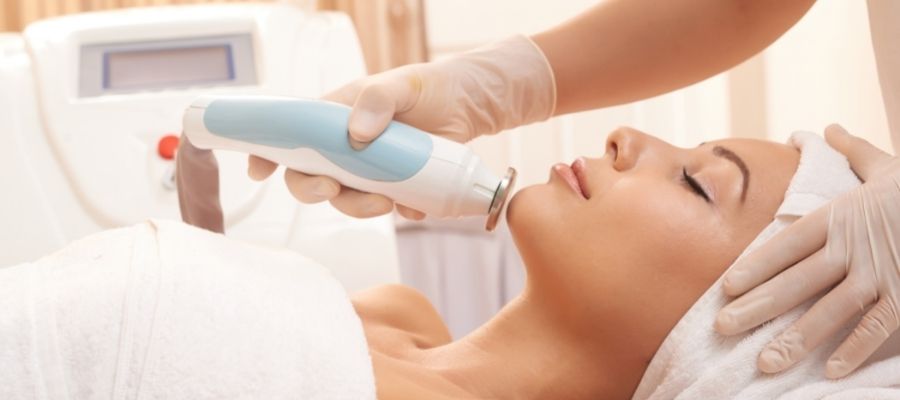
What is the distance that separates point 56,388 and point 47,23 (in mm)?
1295

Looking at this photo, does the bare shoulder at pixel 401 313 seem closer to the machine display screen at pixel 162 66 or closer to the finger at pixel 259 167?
the finger at pixel 259 167

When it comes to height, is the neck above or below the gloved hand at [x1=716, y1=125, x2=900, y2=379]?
below

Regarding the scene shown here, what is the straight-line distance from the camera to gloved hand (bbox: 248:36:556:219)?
115cm

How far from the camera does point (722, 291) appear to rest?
113 centimetres

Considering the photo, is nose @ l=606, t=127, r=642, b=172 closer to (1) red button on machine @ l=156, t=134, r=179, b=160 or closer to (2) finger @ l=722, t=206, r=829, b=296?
(2) finger @ l=722, t=206, r=829, b=296

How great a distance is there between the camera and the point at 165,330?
888mm

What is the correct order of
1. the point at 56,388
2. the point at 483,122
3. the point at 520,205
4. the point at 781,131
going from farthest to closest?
the point at 781,131 < the point at 483,122 < the point at 520,205 < the point at 56,388

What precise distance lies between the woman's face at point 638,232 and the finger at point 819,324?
0.43 feet

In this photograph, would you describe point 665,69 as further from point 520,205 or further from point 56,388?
point 56,388

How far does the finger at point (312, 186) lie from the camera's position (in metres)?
1.16

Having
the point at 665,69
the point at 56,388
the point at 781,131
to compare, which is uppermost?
the point at 665,69

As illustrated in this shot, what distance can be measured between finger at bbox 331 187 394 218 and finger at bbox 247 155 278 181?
10 cm

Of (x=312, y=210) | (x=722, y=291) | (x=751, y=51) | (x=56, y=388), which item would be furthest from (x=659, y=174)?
(x=312, y=210)

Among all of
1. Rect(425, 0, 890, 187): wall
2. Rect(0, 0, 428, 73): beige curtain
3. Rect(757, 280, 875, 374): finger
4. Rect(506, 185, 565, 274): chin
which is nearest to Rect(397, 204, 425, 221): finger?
Rect(506, 185, 565, 274): chin
